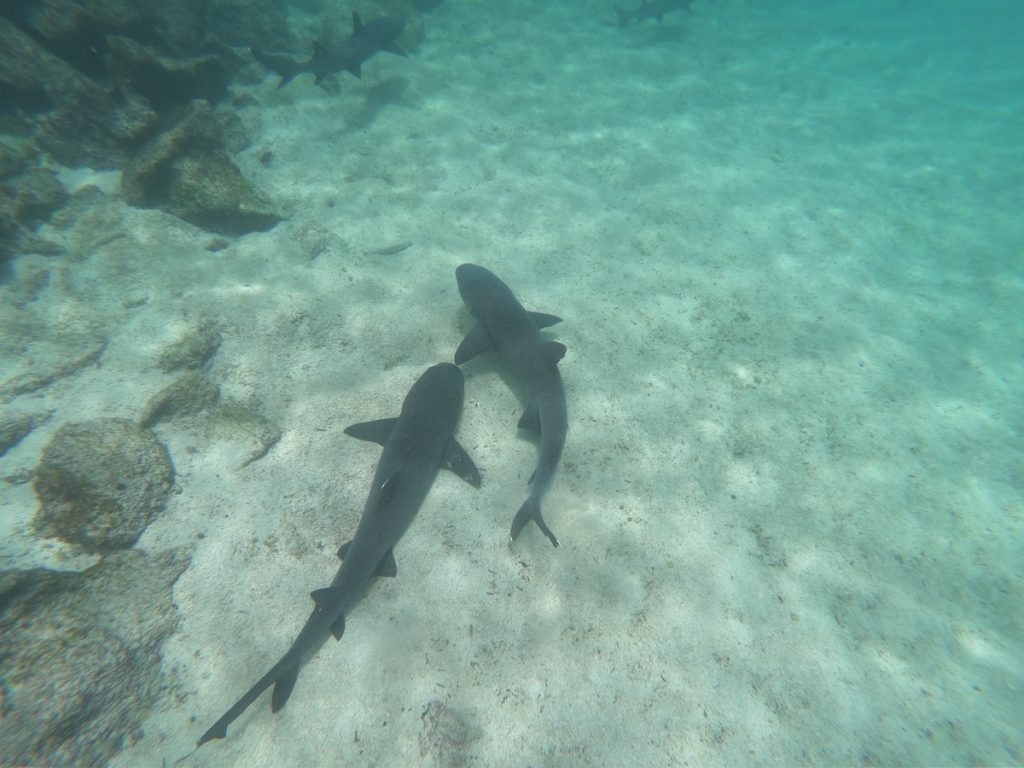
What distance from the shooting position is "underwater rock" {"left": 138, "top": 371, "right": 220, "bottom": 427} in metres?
4.45

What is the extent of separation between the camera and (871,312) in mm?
7121

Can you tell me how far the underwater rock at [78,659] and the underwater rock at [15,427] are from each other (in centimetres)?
175

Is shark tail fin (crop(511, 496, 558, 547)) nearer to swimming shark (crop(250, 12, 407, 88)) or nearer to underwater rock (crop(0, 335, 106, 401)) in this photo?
underwater rock (crop(0, 335, 106, 401))

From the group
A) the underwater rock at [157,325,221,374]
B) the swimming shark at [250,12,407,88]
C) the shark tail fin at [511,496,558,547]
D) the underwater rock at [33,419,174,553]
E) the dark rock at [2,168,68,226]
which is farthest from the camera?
the swimming shark at [250,12,407,88]

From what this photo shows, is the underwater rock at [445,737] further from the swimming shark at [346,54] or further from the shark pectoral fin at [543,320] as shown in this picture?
the swimming shark at [346,54]

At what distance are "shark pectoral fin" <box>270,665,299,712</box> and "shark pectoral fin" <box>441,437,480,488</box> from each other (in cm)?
196

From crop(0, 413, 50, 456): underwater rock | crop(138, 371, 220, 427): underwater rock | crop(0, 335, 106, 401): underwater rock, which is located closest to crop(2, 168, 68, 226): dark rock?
crop(0, 335, 106, 401): underwater rock

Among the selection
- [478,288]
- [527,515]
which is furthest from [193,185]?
[527,515]

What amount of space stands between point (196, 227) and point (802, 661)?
29.0 ft

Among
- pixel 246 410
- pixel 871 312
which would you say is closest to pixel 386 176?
pixel 246 410

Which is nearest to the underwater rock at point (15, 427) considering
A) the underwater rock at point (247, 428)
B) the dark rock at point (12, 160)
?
the underwater rock at point (247, 428)

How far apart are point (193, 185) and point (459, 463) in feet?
18.7

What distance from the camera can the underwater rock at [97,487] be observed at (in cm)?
368

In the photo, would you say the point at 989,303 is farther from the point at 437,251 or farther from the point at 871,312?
the point at 437,251
